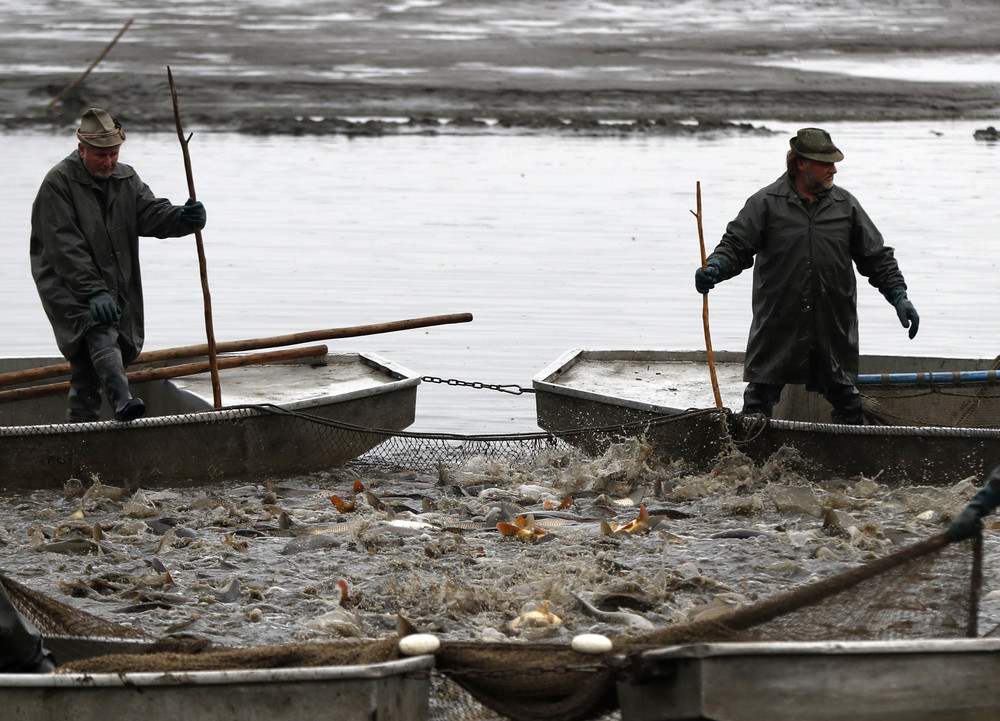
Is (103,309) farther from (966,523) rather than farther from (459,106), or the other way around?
(459,106)

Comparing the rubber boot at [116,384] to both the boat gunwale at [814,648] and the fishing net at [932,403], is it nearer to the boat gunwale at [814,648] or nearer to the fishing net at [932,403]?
the fishing net at [932,403]

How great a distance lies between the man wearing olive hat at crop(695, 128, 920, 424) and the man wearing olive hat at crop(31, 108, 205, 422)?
11.8 feet

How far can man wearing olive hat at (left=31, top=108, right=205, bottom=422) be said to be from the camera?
340 inches

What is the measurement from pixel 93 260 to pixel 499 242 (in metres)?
Result: 10.8

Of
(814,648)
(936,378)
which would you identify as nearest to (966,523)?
(814,648)

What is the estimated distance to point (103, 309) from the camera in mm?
8570

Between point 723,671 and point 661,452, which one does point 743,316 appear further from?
point 723,671

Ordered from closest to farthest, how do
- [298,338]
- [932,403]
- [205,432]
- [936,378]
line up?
[205,432]
[936,378]
[932,403]
[298,338]

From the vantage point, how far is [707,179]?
24312 millimetres

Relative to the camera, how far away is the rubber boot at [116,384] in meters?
8.60

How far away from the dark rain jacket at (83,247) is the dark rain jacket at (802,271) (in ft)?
12.1

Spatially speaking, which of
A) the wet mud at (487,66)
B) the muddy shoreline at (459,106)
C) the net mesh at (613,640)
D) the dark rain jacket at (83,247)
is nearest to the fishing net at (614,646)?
the net mesh at (613,640)

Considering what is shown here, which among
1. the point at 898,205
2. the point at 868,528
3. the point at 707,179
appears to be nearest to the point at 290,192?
the point at 707,179

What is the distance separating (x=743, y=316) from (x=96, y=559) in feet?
29.0
